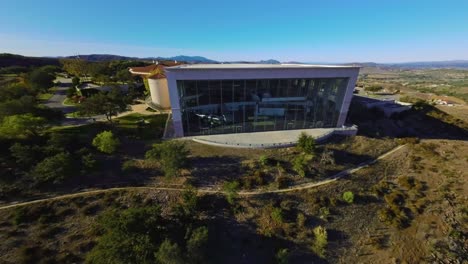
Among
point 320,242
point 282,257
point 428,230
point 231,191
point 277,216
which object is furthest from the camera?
point 231,191

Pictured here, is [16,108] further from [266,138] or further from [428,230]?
[428,230]

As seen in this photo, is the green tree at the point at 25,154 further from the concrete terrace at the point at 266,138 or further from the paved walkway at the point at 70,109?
the concrete terrace at the point at 266,138

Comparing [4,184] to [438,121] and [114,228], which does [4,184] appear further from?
[438,121]

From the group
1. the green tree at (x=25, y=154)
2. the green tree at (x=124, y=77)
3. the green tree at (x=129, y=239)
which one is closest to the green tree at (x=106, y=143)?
the green tree at (x=25, y=154)

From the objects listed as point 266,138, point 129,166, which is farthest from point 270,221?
point 129,166

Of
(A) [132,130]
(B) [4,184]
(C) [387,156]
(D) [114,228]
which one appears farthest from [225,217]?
(C) [387,156]
